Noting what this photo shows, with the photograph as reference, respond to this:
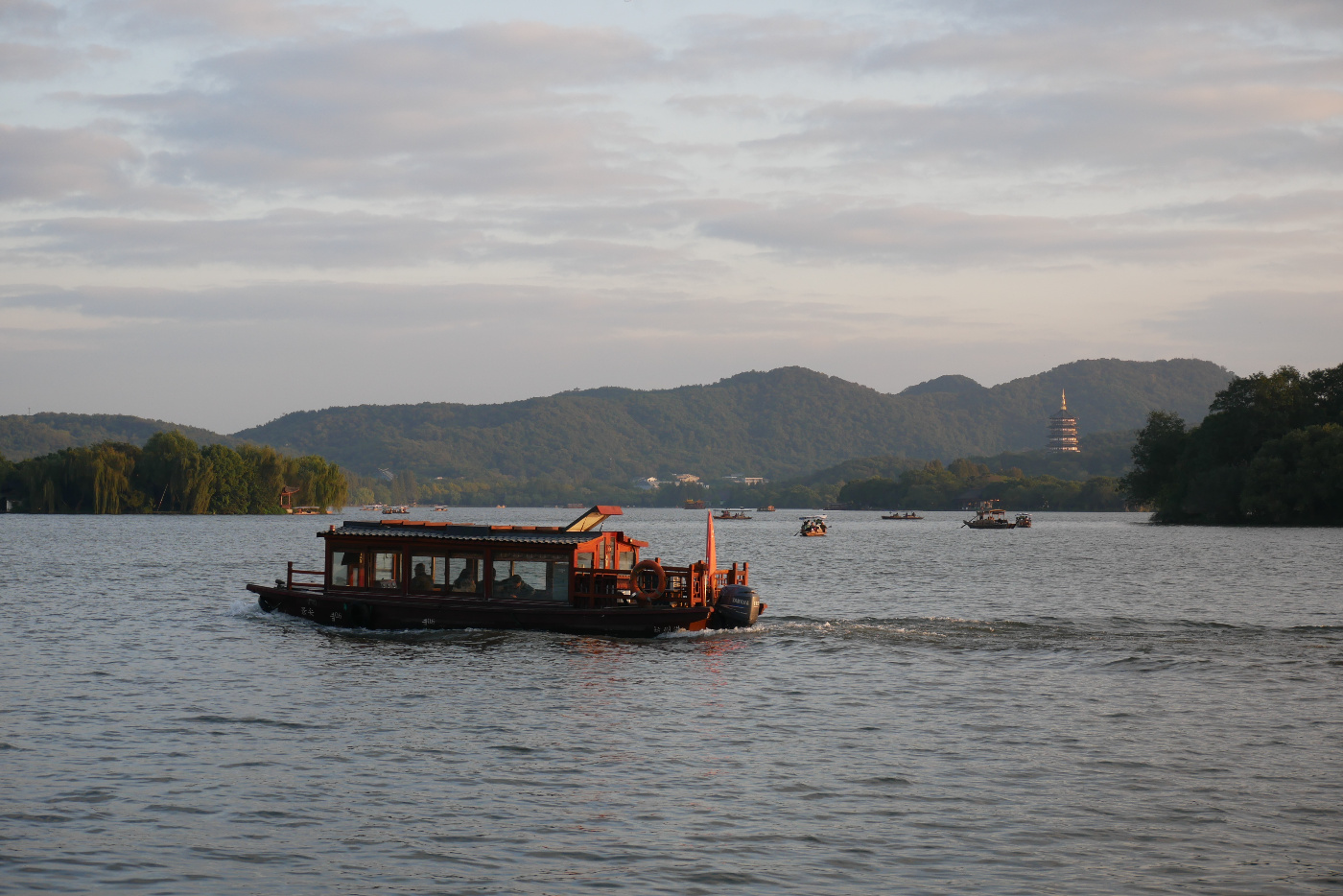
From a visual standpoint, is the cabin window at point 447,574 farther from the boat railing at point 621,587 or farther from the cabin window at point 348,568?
the boat railing at point 621,587

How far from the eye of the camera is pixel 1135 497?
14875cm

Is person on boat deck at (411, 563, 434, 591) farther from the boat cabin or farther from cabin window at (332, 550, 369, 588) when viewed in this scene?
cabin window at (332, 550, 369, 588)

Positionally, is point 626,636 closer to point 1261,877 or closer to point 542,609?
point 542,609

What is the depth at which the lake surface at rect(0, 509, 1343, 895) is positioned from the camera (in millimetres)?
13688

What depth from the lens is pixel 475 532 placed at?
3481 cm

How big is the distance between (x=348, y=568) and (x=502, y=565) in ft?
17.2

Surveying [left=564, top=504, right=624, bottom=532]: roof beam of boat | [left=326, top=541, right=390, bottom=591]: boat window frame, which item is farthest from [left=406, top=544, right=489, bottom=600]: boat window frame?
A: [left=564, top=504, right=624, bottom=532]: roof beam of boat

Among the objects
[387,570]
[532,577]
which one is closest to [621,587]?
[532,577]

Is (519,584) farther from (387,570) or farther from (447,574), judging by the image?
(387,570)

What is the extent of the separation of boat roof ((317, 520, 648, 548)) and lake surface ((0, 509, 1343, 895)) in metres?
2.64

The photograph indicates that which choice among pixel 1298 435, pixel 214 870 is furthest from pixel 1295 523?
pixel 214 870

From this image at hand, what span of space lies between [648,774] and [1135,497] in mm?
142401

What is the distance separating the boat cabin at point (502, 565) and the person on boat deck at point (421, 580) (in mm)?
27

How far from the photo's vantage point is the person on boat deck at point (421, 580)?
→ 114 feet
